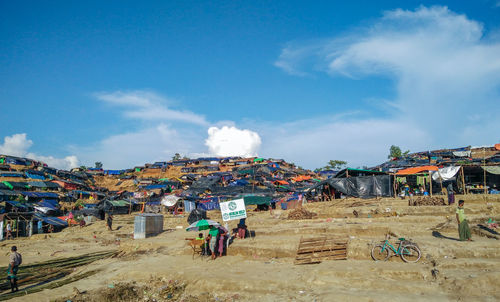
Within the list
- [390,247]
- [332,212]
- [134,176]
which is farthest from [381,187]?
[134,176]

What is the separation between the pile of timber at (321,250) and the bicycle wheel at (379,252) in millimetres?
1042

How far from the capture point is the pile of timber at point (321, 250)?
11281 mm

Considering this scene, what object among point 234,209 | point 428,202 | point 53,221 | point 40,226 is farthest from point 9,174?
point 428,202

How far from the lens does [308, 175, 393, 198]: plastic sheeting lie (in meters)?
22.2

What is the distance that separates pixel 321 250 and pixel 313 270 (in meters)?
1.55

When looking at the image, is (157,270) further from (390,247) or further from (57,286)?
(390,247)

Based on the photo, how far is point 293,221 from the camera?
1894 cm

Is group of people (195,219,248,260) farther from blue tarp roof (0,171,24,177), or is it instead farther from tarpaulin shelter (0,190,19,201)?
blue tarp roof (0,171,24,177)

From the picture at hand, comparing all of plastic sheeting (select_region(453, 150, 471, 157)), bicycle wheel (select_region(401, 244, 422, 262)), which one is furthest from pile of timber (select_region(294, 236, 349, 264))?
plastic sheeting (select_region(453, 150, 471, 157))

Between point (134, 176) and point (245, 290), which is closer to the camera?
point (245, 290)

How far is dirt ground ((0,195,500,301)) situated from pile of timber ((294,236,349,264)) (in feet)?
1.05

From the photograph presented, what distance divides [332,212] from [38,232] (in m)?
24.7

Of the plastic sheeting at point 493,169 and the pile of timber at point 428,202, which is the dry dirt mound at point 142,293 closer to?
the pile of timber at point 428,202

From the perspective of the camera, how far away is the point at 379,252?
1069 centimetres
